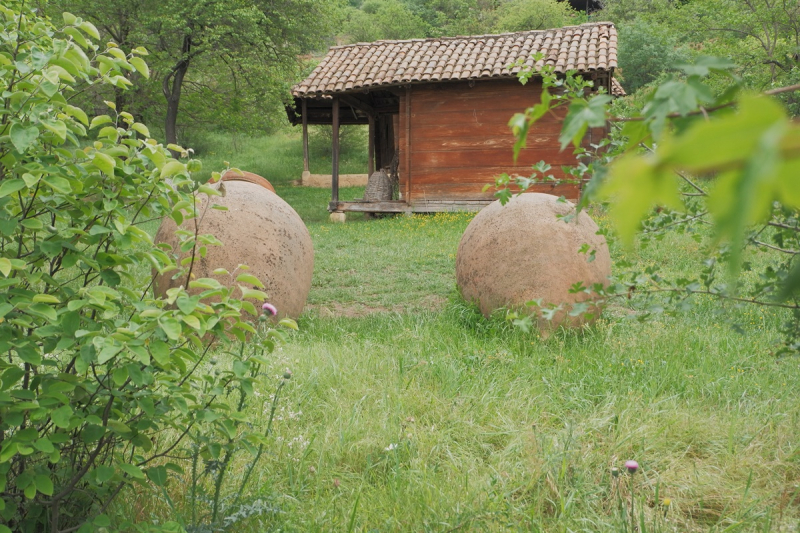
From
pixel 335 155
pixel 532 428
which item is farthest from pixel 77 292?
pixel 335 155

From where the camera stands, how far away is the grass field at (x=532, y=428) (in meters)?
2.55

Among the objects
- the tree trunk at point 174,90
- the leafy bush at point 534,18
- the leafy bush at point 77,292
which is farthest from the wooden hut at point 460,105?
the leafy bush at point 534,18

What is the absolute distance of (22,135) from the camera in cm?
166

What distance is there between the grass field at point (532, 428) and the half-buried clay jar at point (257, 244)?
42 cm

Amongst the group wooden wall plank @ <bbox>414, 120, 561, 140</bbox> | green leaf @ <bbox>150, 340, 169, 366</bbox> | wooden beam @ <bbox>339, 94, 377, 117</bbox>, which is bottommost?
green leaf @ <bbox>150, 340, 169, 366</bbox>

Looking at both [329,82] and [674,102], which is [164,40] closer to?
[329,82]

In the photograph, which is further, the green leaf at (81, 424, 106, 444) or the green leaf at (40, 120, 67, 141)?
the green leaf at (81, 424, 106, 444)

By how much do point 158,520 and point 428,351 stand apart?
2.38 meters

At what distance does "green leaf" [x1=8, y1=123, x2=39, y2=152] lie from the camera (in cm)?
164

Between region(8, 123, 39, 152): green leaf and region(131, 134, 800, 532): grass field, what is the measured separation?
1652 mm

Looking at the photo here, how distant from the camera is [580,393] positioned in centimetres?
364

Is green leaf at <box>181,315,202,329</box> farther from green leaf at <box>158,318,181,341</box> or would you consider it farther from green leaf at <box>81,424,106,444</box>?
green leaf at <box>81,424,106,444</box>

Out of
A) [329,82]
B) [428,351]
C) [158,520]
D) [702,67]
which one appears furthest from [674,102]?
[329,82]

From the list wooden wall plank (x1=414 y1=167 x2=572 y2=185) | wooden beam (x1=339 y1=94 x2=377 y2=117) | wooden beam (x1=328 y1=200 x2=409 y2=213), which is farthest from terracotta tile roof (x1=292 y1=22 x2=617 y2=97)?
wooden beam (x1=328 y1=200 x2=409 y2=213)
